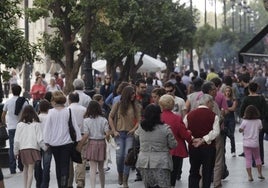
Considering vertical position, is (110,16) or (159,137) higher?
(110,16)

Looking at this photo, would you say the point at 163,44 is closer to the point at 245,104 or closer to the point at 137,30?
the point at 137,30

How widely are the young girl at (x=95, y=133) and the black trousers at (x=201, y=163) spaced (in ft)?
6.69

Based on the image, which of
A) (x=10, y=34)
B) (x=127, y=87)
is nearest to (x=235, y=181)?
(x=127, y=87)

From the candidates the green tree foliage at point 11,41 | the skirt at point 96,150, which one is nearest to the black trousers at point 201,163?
the skirt at point 96,150

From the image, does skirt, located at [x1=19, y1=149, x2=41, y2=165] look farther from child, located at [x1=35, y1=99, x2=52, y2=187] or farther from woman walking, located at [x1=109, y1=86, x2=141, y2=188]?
woman walking, located at [x1=109, y1=86, x2=141, y2=188]

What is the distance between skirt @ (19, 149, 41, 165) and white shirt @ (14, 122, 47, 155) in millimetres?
67

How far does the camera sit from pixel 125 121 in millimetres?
16234

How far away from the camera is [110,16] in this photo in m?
33.9

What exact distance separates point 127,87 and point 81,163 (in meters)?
1.80

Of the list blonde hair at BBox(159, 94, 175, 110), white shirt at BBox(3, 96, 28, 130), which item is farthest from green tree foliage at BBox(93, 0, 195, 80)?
blonde hair at BBox(159, 94, 175, 110)

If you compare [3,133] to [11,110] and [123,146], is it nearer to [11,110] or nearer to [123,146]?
[11,110]

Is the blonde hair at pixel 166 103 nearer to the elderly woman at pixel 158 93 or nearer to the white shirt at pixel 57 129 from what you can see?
the white shirt at pixel 57 129

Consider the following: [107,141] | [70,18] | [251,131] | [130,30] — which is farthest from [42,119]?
[130,30]

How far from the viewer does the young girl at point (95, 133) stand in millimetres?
15352
